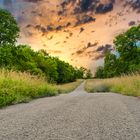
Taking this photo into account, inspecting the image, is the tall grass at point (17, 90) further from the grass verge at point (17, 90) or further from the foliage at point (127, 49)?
the foliage at point (127, 49)

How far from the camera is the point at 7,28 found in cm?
5972

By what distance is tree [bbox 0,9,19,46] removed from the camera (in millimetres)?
58812

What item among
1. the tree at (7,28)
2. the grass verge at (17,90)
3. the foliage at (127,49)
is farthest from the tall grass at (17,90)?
the foliage at (127,49)

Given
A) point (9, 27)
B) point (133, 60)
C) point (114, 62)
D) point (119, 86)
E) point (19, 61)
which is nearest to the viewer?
point (119, 86)

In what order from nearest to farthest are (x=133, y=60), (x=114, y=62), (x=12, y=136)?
(x=12, y=136) → (x=133, y=60) → (x=114, y=62)

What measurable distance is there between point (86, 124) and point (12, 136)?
1677 mm

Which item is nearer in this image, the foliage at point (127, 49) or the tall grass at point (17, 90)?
the tall grass at point (17, 90)

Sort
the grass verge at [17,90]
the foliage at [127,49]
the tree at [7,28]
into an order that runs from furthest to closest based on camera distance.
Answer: the foliage at [127,49] → the tree at [7,28] → the grass verge at [17,90]

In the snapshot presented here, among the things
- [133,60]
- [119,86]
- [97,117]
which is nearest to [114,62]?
[133,60]

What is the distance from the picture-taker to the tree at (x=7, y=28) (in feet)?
193

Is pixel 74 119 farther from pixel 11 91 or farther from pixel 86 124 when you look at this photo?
pixel 11 91

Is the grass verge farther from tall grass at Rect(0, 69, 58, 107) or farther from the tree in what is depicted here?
the tree

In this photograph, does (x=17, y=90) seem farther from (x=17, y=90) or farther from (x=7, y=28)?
(x=7, y=28)

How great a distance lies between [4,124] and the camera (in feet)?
23.6
